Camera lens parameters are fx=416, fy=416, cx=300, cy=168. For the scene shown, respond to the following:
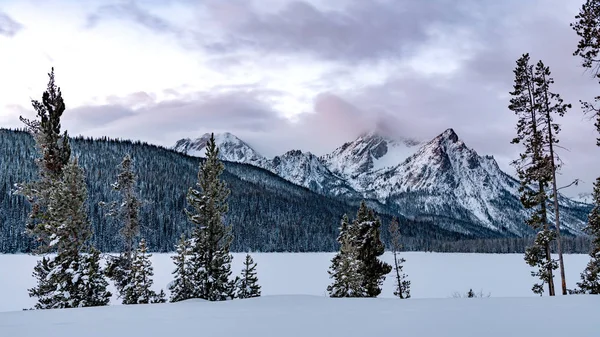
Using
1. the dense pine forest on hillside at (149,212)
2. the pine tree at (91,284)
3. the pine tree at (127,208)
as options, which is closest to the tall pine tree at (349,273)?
the pine tree at (127,208)

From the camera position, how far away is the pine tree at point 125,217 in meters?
26.7

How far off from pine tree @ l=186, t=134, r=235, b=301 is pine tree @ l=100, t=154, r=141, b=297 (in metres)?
4.11

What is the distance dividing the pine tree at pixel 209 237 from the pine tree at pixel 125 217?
411 centimetres

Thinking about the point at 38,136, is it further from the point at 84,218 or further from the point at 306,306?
the point at 306,306

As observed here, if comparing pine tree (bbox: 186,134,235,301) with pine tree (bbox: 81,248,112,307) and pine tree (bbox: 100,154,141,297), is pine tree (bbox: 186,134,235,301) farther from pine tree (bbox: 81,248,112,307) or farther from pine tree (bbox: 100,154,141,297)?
pine tree (bbox: 81,248,112,307)

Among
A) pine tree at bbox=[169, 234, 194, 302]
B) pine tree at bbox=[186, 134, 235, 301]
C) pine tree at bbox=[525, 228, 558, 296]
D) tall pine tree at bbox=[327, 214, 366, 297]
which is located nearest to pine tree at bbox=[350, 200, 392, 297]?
tall pine tree at bbox=[327, 214, 366, 297]

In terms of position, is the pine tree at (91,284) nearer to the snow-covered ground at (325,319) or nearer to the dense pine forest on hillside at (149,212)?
the snow-covered ground at (325,319)

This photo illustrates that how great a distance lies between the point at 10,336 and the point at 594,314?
13.0 m

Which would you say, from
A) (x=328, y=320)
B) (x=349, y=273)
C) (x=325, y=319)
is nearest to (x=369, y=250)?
(x=349, y=273)

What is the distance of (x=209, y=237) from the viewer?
26125 millimetres

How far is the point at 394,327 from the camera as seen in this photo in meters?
8.74

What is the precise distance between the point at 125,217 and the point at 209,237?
5893 millimetres

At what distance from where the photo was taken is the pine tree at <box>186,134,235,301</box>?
26.0m

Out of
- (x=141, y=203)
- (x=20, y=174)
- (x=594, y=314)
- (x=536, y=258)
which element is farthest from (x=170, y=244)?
(x=594, y=314)
